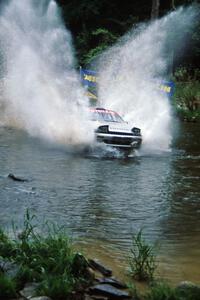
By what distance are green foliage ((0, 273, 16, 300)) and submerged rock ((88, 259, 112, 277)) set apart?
1.35 meters

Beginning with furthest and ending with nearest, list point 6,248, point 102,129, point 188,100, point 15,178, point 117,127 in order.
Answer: point 188,100 → point 117,127 → point 102,129 → point 15,178 → point 6,248

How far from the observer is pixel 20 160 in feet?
51.2

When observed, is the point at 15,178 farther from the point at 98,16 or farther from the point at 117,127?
the point at 98,16

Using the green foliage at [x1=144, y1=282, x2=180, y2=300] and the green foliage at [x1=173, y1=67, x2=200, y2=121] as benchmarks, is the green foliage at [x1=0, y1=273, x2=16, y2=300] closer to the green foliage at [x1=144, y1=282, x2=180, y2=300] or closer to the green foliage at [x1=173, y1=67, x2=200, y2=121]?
the green foliage at [x1=144, y1=282, x2=180, y2=300]

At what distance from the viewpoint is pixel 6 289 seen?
230 inches

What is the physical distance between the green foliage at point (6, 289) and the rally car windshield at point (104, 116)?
12.6 m

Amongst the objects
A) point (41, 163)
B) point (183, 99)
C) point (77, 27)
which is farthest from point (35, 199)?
point (77, 27)

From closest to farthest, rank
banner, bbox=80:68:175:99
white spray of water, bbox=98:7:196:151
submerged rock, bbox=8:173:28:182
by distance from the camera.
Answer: submerged rock, bbox=8:173:28:182, white spray of water, bbox=98:7:196:151, banner, bbox=80:68:175:99

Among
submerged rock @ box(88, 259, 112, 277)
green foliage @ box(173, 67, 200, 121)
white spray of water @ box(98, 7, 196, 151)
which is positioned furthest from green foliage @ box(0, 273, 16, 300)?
green foliage @ box(173, 67, 200, 121)

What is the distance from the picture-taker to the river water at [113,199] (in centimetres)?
856

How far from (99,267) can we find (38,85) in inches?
633

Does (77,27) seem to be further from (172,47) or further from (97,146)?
(97,146)

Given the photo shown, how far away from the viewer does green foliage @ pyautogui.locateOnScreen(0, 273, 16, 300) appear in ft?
18.9

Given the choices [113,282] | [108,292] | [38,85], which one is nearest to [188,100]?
[38,85]
